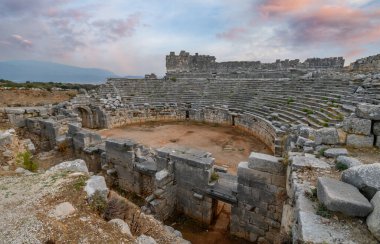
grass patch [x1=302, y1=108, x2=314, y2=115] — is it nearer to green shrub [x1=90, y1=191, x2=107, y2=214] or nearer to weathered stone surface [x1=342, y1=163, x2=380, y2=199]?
weathered stone surface [x1=342, y1=163, x2=380, y2=199]

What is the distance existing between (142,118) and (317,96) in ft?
45.1

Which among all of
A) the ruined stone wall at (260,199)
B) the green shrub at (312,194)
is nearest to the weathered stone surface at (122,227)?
the green shrub at (312,194)

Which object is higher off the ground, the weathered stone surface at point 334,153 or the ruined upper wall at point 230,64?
the ruined upper wall at point 230,64

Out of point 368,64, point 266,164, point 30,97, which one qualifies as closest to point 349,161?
point 266,164

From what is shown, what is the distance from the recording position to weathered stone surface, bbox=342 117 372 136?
5.39m

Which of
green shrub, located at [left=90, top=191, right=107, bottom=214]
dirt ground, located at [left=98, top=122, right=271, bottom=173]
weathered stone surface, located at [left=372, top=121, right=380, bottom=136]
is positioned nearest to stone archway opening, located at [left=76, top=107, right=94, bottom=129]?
dirt ground, located at [left=98, top=122, right=271, bottom=173]

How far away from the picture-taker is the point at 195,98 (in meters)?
20.7

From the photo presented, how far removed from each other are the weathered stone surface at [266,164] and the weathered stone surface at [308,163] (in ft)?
1.78

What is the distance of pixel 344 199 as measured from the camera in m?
2.63

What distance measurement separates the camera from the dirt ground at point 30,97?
1956 centimetres

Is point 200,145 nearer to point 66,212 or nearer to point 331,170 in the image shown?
point 331,170

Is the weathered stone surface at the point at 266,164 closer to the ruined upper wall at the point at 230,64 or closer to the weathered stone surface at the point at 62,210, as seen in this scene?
the weathered stone surface at the point at 62,210

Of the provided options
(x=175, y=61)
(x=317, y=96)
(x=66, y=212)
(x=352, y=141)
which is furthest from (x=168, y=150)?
(x=175, y=61)

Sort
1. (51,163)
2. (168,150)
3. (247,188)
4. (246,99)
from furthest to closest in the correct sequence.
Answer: (246,99) < (51,163) < (168,150) < (247,188)
